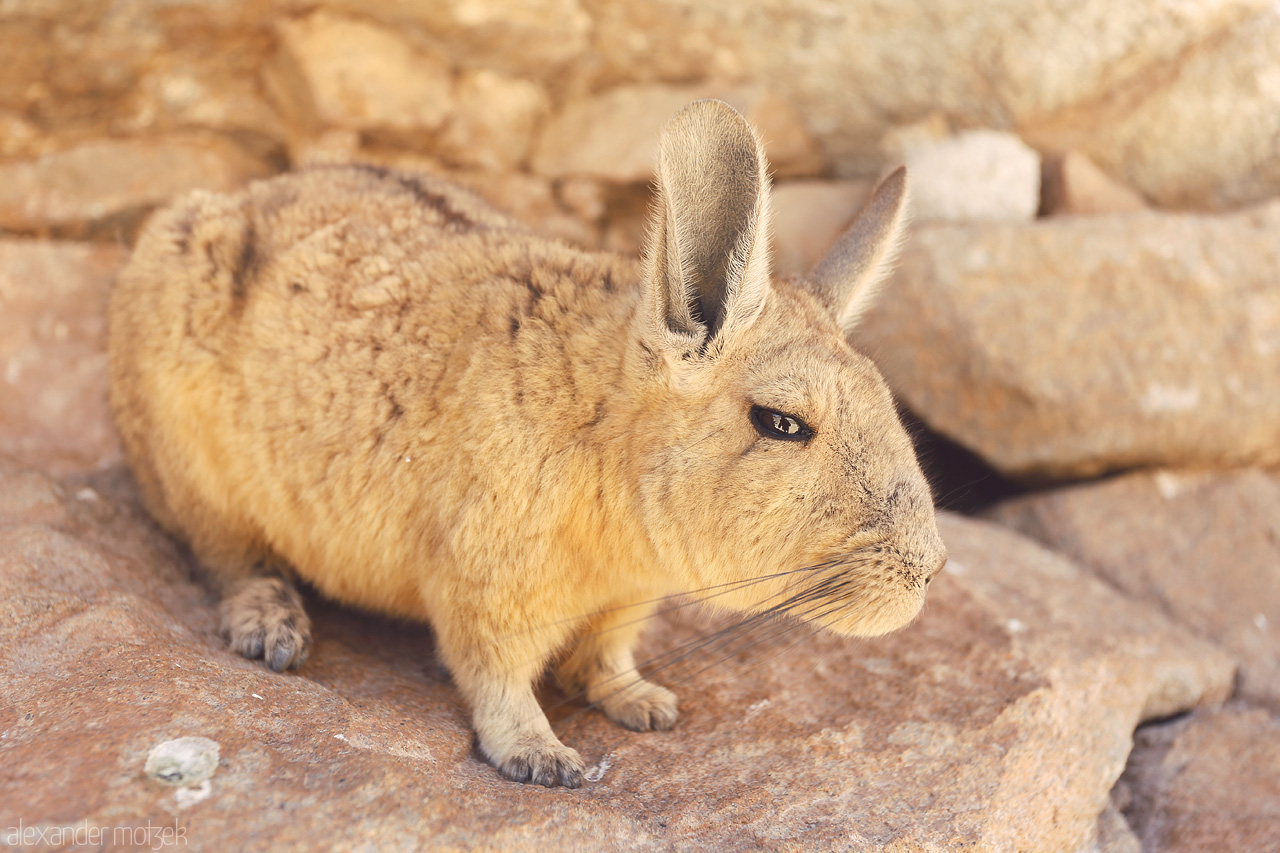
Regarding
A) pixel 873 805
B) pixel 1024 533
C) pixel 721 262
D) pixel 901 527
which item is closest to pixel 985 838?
pixel 873 805

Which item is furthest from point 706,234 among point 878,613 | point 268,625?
point 268,625

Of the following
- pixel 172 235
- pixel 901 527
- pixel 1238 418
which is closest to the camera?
pixel 901 527

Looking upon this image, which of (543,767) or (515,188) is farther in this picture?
(515,188)

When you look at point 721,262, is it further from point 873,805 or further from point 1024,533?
point 1024,533

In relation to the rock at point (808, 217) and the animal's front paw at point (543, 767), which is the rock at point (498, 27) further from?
the animal's front paw at point (543, 767)

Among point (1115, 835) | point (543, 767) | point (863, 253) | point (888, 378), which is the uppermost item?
point (863, 253)

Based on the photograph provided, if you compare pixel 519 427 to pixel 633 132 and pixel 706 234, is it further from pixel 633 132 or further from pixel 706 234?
pixel 633 132

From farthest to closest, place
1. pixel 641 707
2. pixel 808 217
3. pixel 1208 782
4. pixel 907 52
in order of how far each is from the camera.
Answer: pixel 808 217 → pixel 907 52 → pixel 1208 782 → pixel 641 707

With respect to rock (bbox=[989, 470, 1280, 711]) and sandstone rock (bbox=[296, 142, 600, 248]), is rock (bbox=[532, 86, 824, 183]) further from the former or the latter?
rock (bbox=[989, 470, 1280, 711])
